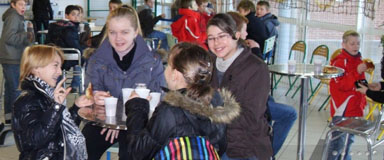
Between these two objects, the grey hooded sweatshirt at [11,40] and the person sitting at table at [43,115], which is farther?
the grey hooded sweatshirt at [11,40]

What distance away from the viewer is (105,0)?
15945 millimetres

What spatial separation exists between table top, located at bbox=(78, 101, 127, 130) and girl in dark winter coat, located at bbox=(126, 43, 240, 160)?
34 cm

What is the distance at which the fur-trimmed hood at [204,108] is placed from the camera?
221cm

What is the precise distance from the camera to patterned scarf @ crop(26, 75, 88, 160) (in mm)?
2803

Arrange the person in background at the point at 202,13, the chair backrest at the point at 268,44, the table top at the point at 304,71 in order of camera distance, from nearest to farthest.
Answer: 1. the table top at the point at 304,71
2. the chair backrest at the point at 268,44
3. the person in background at the point at 202,13

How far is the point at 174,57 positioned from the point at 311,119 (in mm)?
4558

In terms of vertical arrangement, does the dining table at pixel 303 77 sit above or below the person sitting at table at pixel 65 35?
below

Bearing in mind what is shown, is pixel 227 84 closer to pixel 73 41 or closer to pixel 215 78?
pixel 215 78

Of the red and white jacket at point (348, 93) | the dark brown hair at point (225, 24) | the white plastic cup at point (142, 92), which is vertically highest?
the dark brown hair at point (225, 24)

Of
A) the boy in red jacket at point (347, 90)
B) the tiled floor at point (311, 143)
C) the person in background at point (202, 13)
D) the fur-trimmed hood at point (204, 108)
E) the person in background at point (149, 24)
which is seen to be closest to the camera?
the fur-trimmed hood at point (204, 108)

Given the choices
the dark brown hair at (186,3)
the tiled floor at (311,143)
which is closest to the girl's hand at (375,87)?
the tiled floor at (311,143)

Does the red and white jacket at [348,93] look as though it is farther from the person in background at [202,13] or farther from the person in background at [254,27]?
the person in background at [202,13]

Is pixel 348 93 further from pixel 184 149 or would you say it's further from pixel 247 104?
pixel 184 149

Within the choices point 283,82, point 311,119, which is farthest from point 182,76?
point 283,82
